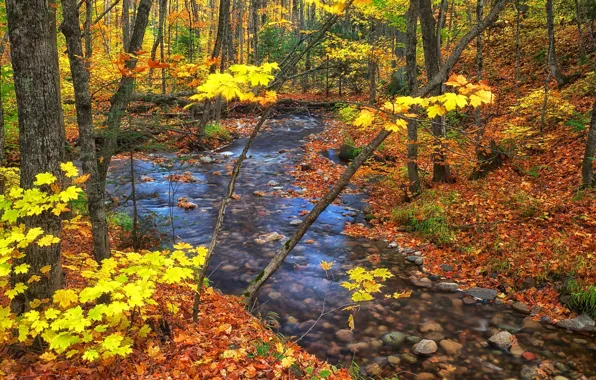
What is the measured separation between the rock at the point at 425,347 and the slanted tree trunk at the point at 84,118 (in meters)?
4.75

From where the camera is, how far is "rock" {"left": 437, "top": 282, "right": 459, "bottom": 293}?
23.8 ft

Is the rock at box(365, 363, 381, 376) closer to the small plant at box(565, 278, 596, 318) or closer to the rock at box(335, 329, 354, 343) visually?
the rock at box(335, 329, 354, 343)

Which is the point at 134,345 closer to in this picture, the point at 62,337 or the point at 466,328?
the point at 62,337

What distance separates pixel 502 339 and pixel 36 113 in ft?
22.1

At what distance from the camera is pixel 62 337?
3402 millimetres

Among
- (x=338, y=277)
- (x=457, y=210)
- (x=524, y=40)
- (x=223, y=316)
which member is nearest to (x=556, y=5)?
(x=524, y=40)

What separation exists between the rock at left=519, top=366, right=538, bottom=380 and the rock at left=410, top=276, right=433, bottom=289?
2293 millimetres

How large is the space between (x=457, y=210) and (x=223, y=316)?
256 inches

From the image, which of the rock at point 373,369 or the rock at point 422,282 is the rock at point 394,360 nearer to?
the rock at point 373,369

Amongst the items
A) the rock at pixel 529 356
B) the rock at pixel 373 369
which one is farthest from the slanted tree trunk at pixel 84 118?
the rock at pixel 529 356

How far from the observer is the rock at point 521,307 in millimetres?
6480

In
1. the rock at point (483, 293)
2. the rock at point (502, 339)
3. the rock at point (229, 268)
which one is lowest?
the rock at point (502, 339)

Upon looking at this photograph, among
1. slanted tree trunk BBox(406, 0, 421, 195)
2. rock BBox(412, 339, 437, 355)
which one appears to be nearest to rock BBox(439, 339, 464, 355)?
rock BBox(412, 339, 437, 355)

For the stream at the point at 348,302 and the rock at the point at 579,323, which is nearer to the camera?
the stream at the point at 348,302
